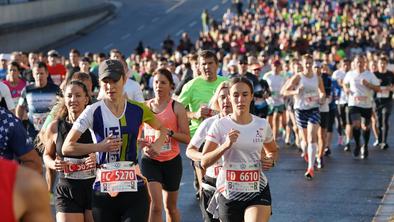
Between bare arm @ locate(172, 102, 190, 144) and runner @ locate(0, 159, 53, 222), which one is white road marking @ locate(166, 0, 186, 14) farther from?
runner @ locate(0, 159, 53, 222)

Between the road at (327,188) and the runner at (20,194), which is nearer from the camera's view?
the runner at (20,194)

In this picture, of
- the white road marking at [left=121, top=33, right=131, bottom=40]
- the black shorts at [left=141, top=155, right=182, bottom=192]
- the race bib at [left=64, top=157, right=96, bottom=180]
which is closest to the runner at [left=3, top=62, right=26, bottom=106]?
the black shorts at [left=141, top=155, right=182, bottom=192]

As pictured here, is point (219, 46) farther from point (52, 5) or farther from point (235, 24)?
point (52, 5)

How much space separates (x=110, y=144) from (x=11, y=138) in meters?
0.69

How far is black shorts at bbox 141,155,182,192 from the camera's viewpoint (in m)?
9.65

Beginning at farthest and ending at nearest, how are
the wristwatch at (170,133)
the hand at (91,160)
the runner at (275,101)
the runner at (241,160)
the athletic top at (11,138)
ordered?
the runner at (275,101) < the wristwatch at (170,133) < the runner at (241,160) < the hand at (91,160) < the athletic top at (11,138)

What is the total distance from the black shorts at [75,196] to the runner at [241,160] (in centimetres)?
92

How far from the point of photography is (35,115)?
42.4ft

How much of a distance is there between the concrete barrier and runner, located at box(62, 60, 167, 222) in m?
32.1

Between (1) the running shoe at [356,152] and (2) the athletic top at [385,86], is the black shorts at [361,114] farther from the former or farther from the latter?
(2) the athletic top at [385,86]

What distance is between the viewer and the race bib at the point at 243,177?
767 centimetres

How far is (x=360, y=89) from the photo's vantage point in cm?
1706

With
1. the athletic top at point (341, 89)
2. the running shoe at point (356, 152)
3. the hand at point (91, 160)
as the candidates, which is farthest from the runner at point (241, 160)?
the athletic top at point (341, 89)

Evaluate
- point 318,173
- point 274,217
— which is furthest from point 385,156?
point 274,217
